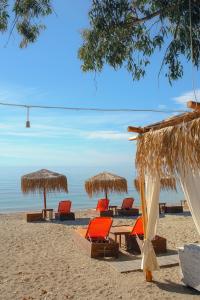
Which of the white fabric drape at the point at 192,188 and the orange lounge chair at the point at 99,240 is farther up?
the white fabric drape at the point at 192,188

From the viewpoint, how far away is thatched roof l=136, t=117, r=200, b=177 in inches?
189

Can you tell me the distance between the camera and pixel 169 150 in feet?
17.3

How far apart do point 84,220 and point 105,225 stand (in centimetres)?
611

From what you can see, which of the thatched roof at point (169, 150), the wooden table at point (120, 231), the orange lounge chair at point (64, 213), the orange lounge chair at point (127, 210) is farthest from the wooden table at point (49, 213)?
the thatched roof at point (169, 150)

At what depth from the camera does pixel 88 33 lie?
316 inches

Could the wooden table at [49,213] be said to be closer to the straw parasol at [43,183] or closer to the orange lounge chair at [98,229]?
the straw parasol at [43,183]

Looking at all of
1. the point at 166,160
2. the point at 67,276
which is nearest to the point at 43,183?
the point at 67,276

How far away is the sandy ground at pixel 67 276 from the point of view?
221 inches

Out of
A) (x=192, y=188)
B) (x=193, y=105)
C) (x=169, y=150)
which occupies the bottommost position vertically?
(x=192, y=188)

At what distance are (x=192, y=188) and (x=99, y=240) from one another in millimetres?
3606

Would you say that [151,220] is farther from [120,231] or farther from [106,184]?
[106,184]

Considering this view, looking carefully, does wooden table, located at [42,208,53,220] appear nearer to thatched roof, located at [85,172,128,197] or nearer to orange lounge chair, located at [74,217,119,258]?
thatched roof, located at [85,172,128,197]

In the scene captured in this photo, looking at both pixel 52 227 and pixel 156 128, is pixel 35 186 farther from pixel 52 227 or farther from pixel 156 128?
pixel 156 128

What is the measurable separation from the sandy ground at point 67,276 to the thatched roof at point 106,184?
6.71 metres
